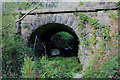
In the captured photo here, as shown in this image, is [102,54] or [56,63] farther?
[56,63]

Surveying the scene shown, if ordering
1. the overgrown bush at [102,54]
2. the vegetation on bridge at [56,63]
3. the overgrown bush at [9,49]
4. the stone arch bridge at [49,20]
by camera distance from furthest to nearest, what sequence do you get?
the stone arch bridge at [49,20] < the overgrown bush at [9,49] < the vegetation on bridge at [56,63] < the overgrown bush at [102,54]

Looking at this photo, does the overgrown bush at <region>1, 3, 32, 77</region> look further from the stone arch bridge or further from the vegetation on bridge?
the stone arch bridge

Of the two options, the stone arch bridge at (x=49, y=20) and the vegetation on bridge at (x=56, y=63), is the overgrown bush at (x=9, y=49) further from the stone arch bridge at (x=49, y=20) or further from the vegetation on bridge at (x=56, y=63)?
the stone arch bridge at (x=49, y=20)

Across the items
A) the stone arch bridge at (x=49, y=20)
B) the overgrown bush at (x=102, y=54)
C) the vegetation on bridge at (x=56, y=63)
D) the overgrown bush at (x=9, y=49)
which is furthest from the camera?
the stone arch bridge at (x=49, y=20)

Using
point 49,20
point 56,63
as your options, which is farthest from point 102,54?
point 49,20

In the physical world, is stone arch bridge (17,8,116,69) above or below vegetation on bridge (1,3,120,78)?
above

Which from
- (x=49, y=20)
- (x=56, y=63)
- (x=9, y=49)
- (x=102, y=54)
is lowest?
(x=56, y=63)

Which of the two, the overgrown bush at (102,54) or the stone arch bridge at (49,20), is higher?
the stone arch bridge at (49,20)

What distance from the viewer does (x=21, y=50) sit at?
14.6 feet

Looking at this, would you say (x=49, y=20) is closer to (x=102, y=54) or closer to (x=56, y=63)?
(x=56, y=63)

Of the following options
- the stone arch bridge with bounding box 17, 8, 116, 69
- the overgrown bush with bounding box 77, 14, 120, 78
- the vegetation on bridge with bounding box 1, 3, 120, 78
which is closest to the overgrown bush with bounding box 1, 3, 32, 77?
the vegetation on bridge with bounding box 1, 3, 120, 78

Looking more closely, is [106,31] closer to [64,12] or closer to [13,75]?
[64,12]

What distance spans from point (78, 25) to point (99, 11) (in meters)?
0.93

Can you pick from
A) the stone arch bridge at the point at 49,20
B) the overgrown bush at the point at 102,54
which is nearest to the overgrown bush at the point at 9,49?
the stone arch bridge at the point at 49,20
